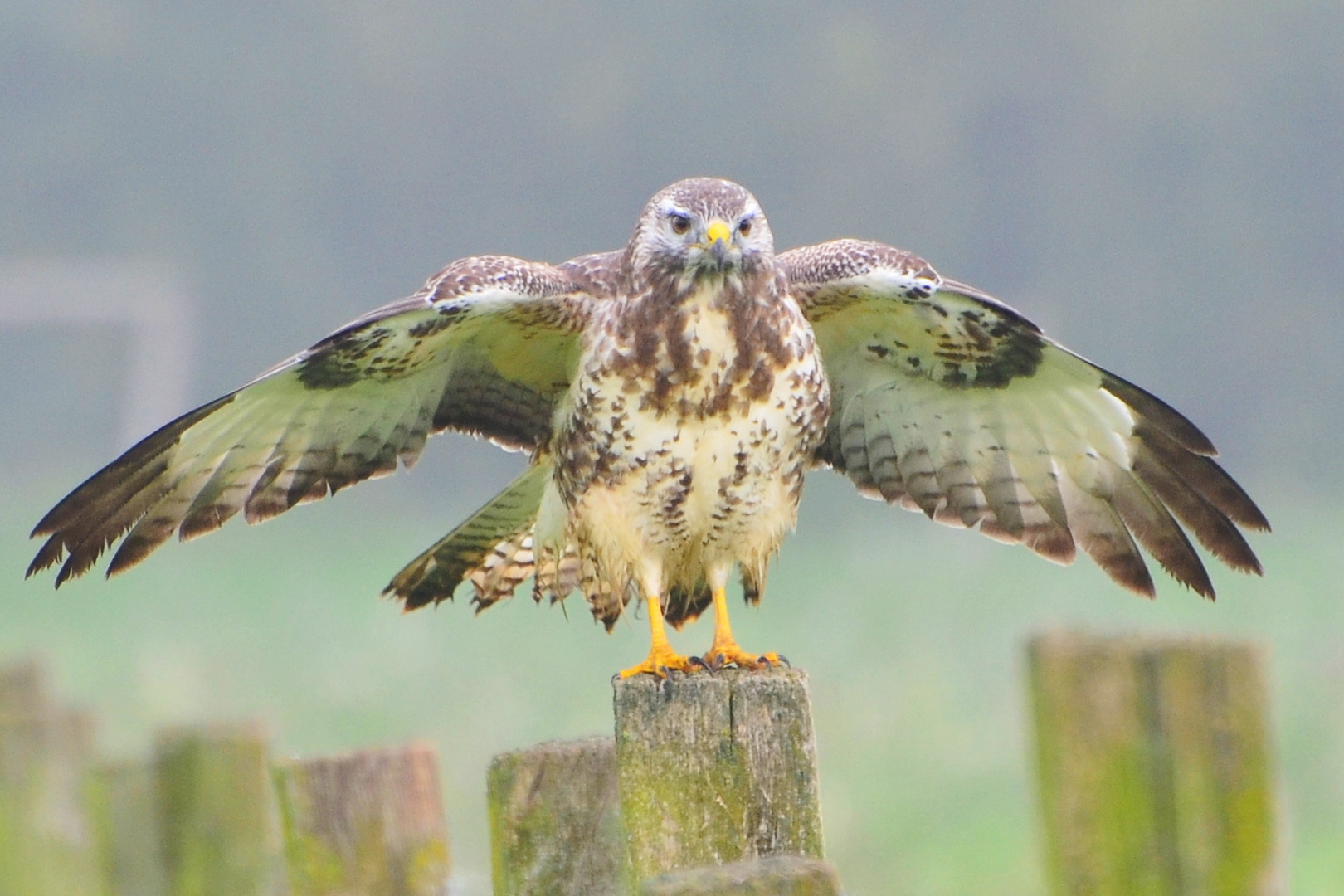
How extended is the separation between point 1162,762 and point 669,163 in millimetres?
22077

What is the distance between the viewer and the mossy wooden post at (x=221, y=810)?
483cm

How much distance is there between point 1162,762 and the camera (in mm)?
3498

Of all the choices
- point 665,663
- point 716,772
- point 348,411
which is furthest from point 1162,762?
point 348,411

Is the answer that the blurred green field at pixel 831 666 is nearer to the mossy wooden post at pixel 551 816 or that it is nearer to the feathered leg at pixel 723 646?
the feathered leg at pixel 723 646

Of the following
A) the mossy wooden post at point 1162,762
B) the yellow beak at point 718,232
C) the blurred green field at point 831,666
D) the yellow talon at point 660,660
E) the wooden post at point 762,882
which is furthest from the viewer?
the blurred green field at point 831,666

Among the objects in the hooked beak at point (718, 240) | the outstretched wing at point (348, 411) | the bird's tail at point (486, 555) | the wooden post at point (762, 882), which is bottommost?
the wooden post at point (762, 882)

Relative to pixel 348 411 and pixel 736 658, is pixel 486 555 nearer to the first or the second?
pixel 348 411

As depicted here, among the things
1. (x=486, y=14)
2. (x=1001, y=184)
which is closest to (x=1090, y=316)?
(x=1001, y=184)

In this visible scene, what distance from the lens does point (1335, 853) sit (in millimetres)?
8102

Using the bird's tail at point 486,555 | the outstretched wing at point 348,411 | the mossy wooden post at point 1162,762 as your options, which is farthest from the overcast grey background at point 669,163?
the mossy wooden post at point 1162,762

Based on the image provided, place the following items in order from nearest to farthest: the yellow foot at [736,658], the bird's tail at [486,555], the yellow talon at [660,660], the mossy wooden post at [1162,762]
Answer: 1. the mossy wooden post at [1162,762]
2. the yellow talon at [660,660]
3. the yellow foot at [736,658]
4. the bird's tail at [486,555]

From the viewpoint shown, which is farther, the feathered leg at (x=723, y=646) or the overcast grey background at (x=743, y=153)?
the overcast grey background at (x=743, y=153)

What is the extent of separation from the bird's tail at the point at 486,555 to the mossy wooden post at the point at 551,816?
1.77m

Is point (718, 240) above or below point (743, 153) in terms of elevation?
below
